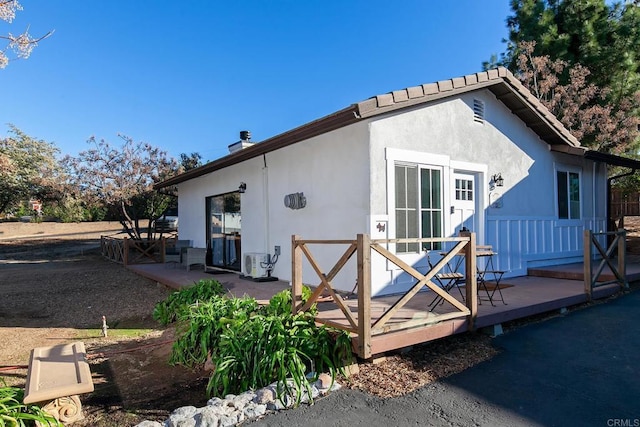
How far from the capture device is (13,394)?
304 cm

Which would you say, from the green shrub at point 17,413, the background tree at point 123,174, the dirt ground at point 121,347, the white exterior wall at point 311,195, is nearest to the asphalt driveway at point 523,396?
the dirt ground at point 121,347

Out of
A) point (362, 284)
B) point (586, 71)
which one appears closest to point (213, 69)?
point (586, 71)

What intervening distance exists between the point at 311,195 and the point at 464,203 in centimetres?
294

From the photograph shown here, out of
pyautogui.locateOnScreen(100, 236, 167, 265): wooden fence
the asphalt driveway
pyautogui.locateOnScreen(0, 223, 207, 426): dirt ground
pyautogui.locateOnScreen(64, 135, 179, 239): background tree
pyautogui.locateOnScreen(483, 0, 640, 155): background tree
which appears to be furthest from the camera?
pyautogui.locateOnScreen(64, 135, 179, 239): background tree

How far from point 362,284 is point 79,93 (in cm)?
1517

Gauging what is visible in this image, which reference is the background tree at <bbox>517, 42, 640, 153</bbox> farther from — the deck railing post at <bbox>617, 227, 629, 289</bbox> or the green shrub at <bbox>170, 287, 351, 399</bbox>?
the green shrub at <bbox>170, 287, 351, 399</bbox>

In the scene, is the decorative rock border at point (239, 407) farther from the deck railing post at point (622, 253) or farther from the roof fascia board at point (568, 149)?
the roof fascia board at point (568, 149)

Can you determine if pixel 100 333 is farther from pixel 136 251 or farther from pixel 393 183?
pixel 136 251

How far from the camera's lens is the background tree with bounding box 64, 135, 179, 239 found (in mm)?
14719

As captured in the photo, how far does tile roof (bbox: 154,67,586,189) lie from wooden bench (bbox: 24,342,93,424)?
417cm

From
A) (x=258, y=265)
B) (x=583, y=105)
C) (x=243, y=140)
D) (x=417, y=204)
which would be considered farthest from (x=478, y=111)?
(x=583, y=105)

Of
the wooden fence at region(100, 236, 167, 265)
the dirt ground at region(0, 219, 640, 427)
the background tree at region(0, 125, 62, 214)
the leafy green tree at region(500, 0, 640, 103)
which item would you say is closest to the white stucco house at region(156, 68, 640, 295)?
the dirt ground at region(0, 219, 640, 427)

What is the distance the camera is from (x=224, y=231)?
33.9 ft

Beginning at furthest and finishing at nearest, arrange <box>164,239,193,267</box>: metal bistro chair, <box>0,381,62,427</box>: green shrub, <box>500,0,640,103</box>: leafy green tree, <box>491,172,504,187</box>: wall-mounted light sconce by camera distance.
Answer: <box>500,0,640,103</box>: leafy green tree < <box>164,239,193,267</box>: metal bistro chair < <box>491,172,504,187</box>: wall-mounted light sconce < <box>0,381,62,427</box>: green shrub
